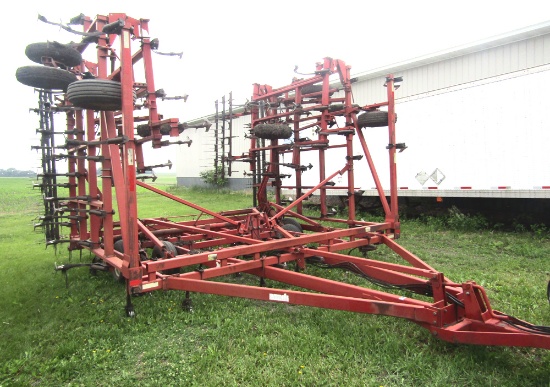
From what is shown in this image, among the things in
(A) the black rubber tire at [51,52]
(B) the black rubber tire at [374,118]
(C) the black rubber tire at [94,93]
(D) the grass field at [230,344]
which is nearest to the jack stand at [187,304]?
(D) the grass field at [230,344]

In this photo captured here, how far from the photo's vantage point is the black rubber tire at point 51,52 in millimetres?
4691

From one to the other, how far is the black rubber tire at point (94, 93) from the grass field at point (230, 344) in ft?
7.11

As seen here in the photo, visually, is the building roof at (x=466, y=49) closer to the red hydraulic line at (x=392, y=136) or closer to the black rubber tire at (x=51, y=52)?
the red hydraulic line at (x=392, y=136)

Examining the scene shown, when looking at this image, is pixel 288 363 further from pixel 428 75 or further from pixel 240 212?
pixel 428 75

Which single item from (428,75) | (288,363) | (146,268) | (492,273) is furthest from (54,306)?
(428,75)

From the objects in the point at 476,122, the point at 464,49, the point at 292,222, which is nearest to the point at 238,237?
the point at 292,222

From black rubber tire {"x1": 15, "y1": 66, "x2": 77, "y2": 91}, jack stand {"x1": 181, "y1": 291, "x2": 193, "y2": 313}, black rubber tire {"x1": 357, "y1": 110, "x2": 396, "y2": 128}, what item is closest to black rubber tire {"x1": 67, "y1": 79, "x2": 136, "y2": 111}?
black rubber tire {"x1": 15, "y1": 66, "x2": 77, "y2": 91}

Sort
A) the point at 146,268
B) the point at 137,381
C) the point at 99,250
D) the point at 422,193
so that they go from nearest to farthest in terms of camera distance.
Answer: the point at 137,381
the point at 146,268
the point at 99,250
the point at 422,193

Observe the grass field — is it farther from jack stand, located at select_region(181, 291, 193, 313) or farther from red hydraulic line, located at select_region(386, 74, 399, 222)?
red hydraulic line, located at select_region(386, 74, 399, 222)

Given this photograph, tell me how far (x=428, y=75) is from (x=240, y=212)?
19.8 ft

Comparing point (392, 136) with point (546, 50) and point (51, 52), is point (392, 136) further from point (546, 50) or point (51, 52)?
point (51, 52)

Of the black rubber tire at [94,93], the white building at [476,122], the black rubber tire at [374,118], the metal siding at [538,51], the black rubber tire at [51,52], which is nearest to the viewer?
the black rubber tire at [94,93]

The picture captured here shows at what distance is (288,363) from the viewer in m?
3.12

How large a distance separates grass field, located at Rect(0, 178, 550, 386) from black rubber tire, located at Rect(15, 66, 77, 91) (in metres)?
2.54
